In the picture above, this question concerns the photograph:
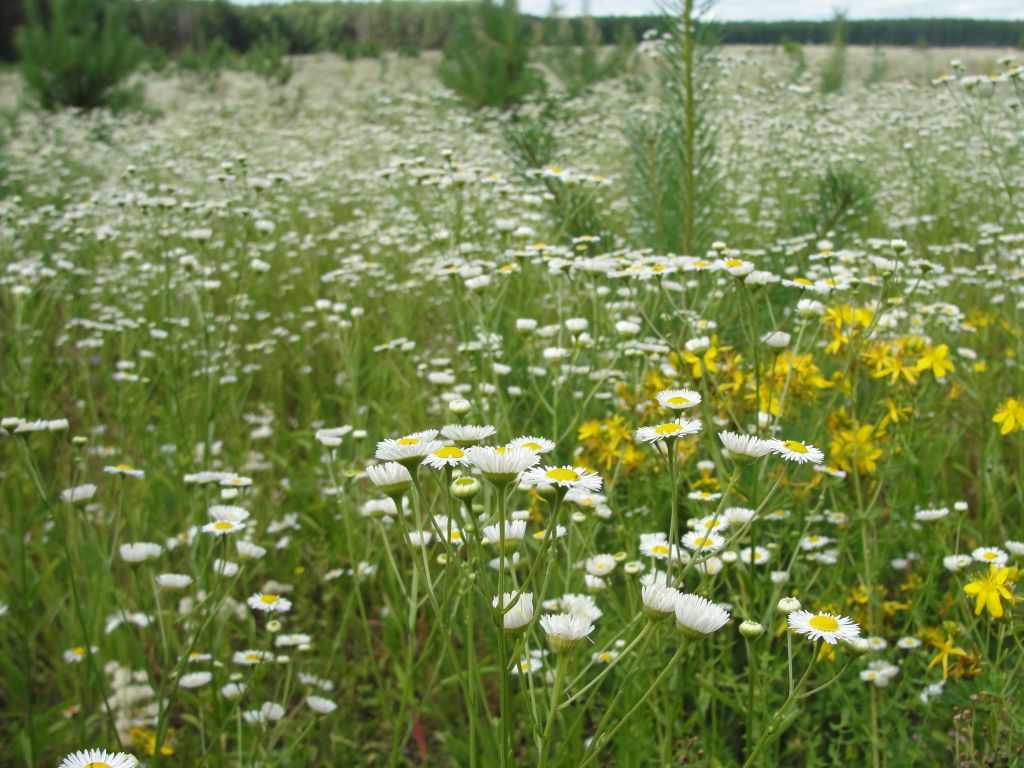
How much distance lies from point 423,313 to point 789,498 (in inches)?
96.7

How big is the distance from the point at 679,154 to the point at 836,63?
7366 mm

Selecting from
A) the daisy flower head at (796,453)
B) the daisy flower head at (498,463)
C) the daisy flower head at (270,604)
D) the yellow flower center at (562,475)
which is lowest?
the daisy flower head at (270,604)

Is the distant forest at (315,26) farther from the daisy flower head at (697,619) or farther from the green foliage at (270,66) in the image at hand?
the daisy flower head at (697,619)

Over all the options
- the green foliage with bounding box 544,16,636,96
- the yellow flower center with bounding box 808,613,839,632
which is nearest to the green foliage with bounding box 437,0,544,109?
the green foliage with bounding box 544,16,636,96

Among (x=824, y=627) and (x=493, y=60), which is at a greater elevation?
(x=493, y=60)

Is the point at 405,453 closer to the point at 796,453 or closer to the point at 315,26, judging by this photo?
the point at 796,453

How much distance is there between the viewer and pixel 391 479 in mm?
923

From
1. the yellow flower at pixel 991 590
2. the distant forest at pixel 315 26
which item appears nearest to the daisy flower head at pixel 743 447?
the yellow flower at pixel 991 590

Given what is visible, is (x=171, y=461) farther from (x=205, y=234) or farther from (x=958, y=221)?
(x=958, y=221)

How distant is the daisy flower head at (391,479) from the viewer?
0.92 meters

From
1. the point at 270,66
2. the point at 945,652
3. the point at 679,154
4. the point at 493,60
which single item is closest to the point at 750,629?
the point at 945,652

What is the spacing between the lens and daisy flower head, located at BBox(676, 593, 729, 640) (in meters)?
0.81

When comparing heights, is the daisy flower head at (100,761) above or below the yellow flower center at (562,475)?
below

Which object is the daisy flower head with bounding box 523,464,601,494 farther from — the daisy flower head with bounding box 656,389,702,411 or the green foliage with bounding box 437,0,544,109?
the green foliage with bounding box 437,0,544,109
